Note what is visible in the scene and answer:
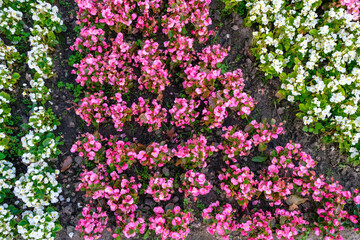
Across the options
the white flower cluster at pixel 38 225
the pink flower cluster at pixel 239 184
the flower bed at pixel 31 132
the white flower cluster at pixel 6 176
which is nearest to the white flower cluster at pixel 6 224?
the flower bed at pixel 31 132

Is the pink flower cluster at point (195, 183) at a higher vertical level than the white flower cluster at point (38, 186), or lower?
higher

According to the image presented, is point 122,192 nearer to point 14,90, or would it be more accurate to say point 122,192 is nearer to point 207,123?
point 207,123

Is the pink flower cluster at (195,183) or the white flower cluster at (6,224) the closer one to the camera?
the white flower cluster at (6,224)

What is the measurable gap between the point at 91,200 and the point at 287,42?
3.96 metres

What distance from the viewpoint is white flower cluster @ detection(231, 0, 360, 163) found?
392cm

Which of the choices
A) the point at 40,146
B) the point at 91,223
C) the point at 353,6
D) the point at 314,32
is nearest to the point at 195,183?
the point at 91,223

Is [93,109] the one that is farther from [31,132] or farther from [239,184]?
[239,184]

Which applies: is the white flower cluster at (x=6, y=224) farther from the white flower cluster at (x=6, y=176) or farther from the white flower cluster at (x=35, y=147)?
the white flower cluster at (x=35, y=147)

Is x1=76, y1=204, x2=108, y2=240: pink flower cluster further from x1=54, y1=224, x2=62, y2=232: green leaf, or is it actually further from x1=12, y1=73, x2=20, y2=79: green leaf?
x1=12, y1=73, x2=20, y2=79: green leaf

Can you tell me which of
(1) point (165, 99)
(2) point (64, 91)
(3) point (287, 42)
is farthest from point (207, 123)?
(2) point (64, 91)

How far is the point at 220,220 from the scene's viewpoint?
11.1 ft

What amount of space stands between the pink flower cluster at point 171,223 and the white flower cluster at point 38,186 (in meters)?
1.41

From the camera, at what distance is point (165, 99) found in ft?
13.8

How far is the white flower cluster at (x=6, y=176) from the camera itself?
3.40 meters
